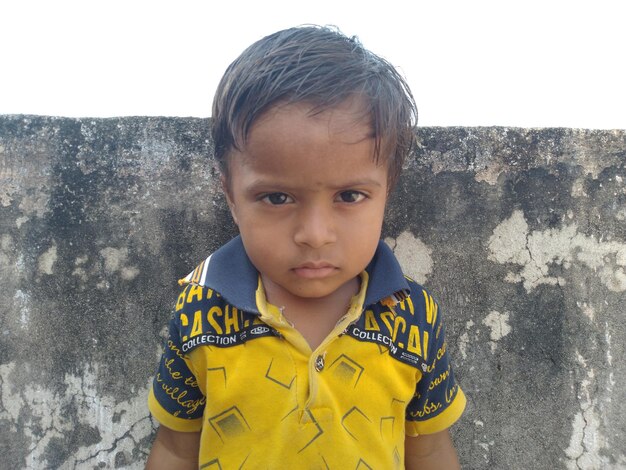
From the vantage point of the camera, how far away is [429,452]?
1.57 metres

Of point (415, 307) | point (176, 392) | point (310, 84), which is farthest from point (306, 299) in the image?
point (310, 84)

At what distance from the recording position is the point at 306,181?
1139 millimetres

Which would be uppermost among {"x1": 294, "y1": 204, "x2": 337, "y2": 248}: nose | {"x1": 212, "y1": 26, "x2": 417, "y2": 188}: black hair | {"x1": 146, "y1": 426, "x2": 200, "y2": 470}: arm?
{"x1": 212, "y1": 26, "x2": 417, "y2": 188}: black hair

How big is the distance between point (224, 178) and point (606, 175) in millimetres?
1258

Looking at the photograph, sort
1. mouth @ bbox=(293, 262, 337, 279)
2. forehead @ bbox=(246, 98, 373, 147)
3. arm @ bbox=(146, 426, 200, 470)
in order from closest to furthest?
1. forehead @ bbox=(246, 98, 373, 147)
2. mouth @ bbox=(293, 262, 337, 279)
3. arm @ bbox=(146, 426, 200, 470)

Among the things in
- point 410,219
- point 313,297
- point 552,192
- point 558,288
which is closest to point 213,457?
point 313,297

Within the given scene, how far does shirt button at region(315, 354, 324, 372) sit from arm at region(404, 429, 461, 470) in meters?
0.45

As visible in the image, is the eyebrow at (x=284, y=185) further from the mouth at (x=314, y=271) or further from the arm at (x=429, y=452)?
the arm at (x=429, y=452)

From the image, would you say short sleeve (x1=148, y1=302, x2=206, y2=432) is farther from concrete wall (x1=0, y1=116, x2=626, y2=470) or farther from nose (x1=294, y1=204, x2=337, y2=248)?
nose (x1=294, y1=204, x2=337, y2=248)

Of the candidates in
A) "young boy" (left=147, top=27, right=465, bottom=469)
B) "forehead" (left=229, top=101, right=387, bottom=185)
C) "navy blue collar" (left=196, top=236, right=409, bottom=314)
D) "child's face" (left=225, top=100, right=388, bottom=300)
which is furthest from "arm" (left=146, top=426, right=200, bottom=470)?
"forehead" (left=229, top=101, right=387, bottom=185)

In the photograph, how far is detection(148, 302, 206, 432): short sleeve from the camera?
1404 mm

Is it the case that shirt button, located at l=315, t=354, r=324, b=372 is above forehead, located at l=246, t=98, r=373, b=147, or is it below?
below

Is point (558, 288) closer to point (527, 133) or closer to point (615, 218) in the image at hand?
point (615, 218)

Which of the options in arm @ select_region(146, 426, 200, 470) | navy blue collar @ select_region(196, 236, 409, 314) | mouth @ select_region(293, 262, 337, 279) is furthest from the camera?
arm @ select_region(146, 426, 200, 470)
